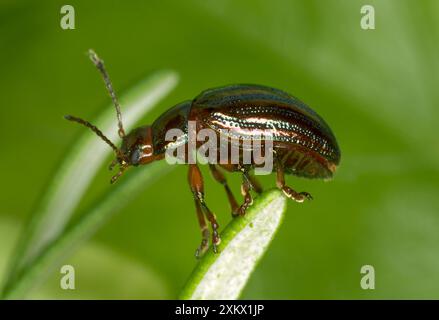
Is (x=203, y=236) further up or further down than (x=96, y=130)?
further down

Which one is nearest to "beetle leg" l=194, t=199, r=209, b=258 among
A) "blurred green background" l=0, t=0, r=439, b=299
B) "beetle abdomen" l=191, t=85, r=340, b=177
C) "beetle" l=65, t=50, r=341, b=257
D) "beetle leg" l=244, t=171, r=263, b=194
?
"beetle" l=65, t=50, r=341, b=257


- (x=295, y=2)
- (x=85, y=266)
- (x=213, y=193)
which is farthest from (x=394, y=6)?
(x=85, y=266)

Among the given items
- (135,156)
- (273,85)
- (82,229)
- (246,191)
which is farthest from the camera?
(273,85)

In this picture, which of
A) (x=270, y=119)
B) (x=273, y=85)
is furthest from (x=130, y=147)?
(x=273, y=85)

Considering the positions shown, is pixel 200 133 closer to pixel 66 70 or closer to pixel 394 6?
pixel 66 70

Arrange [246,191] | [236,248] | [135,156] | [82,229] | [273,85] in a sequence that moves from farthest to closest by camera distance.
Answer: [273,85] → [135,156] → [246,191] → [82,229] → [236,248]

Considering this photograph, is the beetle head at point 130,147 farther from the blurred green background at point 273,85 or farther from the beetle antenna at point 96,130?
the blurred green background at point 273,85

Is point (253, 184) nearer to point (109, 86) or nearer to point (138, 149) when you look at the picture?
point (138, 149)
